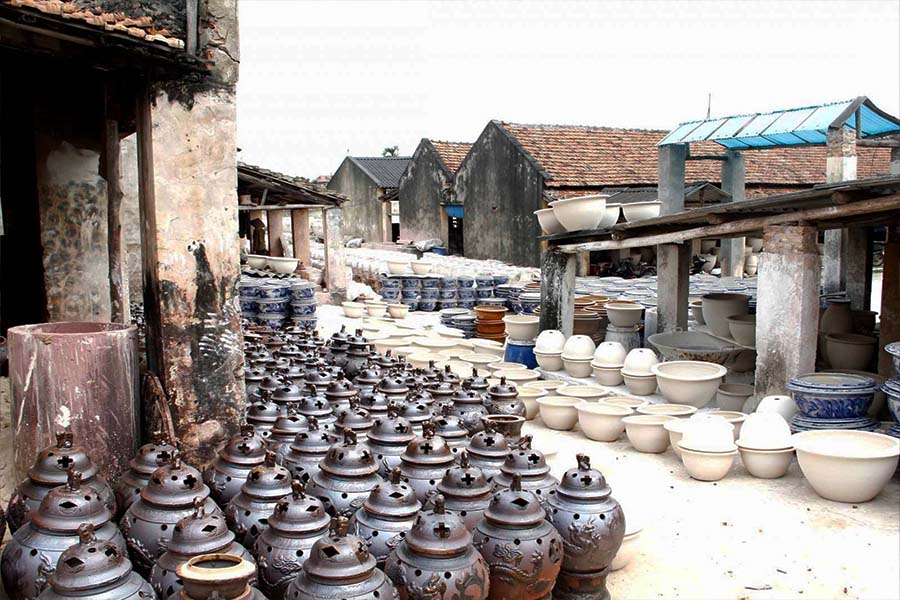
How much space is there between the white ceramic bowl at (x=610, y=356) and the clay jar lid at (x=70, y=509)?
17.7 ft

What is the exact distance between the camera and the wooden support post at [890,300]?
679 cm

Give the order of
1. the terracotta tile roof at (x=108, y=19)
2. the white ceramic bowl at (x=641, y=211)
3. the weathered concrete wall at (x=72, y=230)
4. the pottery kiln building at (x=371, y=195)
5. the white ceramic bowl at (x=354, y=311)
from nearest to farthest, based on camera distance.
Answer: the terracotta tile roof at (x=108, y=19)
the weathered concrete wall at (x=72, y=230)
the white ceramic bowl at (x=641, y=211)
the white ceramic bowl at (x=354, y=311)
the pottery kiln building at (x=371, y=195)

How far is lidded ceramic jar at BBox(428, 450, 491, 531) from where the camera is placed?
3410mm

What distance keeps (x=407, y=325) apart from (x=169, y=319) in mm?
7948

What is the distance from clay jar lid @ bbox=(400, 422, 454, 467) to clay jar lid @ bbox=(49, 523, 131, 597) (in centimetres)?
147

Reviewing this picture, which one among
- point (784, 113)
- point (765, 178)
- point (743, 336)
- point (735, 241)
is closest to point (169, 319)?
point (743, 336)

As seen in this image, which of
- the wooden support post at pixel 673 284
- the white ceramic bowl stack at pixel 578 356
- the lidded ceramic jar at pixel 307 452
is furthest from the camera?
the wooden support post at pixel 673 284

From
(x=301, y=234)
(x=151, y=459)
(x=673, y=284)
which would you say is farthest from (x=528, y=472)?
(x=301, y=234)

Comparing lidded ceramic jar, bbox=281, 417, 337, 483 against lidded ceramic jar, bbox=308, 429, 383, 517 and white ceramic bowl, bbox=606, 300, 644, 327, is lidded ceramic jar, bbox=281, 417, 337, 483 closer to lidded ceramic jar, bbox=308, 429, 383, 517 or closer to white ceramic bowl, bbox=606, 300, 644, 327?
lidded ceramic jar, bbox=308, 429, 383, 517

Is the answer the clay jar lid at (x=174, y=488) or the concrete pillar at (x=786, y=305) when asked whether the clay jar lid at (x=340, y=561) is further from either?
the concrete pillar at (x=786, y=305)

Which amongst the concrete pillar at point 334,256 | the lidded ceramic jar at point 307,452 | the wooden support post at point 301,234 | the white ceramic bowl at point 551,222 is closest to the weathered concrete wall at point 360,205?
the wooden support post at point 301,234

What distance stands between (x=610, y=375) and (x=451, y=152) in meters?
18.7

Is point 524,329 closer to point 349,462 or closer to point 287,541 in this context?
point 349,462

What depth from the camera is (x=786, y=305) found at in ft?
20.5
